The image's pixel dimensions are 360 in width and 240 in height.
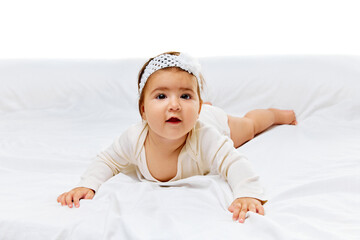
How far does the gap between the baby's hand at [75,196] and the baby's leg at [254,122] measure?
2.28 ft

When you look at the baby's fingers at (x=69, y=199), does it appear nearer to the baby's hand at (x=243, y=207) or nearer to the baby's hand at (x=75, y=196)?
the baby's hand at (x=75, y=196)

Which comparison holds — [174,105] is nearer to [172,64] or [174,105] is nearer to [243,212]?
[172,64]

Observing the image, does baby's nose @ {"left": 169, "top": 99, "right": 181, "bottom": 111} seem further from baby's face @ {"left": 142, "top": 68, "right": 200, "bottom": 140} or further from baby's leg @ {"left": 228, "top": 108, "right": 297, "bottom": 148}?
baby's leg @ {"left": 228, "top": 108, "right": 297, "bottom": 148}

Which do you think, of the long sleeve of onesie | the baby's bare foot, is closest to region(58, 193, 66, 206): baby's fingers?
the long sleeve of onesie

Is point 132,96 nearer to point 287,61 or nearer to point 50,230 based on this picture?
point 287,61

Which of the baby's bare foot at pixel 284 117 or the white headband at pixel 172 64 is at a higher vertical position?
the white headband at pixel 172 64

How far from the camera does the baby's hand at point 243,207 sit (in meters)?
0.90

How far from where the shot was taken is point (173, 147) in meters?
1.17

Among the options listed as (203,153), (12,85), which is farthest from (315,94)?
(12,85)

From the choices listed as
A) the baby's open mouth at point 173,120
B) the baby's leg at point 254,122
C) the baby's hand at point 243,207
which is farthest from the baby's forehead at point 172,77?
the baby's leg at point 254,122

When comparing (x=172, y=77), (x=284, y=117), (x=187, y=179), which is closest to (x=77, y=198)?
(x=187, y=179)

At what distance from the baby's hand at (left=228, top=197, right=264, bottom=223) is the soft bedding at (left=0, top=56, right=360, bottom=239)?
0.07 ft

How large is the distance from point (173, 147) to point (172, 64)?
0.88ft

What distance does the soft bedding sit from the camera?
87cm
